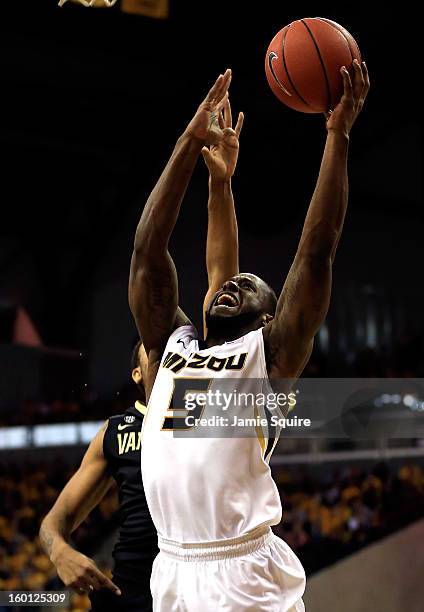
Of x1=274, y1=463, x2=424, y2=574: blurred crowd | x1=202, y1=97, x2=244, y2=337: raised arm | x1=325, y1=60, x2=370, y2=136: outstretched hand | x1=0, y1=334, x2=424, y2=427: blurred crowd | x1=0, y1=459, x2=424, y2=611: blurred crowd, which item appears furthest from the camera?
x1=0, y1=334, x2=424, y2=427: blurred crowd

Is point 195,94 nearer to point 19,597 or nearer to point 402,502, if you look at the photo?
point 402,502

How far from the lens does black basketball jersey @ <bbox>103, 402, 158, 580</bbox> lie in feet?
10.1

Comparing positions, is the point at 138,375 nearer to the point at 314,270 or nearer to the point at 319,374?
the point at 314,270

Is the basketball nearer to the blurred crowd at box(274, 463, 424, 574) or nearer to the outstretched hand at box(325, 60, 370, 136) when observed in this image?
the outstretched hand at box(325, 60, 370, 136)

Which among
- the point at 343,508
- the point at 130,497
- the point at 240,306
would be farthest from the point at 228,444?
the point at 343,508

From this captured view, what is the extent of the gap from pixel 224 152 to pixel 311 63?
22.3 inches

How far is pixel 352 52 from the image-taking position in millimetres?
2750

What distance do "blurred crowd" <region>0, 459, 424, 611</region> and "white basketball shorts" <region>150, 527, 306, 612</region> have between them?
3.52 metres

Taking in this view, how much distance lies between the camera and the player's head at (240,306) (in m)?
2.59

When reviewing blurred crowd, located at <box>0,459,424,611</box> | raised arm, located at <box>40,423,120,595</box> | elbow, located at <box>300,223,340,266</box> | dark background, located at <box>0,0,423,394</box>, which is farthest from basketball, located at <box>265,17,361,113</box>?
blurred crowd, located at <box>0,459,424,611</box>

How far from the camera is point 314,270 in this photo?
2354mm

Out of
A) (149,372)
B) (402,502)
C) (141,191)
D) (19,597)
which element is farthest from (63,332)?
(149,372)

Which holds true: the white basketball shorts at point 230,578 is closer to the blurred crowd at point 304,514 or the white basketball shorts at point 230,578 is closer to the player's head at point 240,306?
the player's head at point 240,306

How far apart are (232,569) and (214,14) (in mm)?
6003
